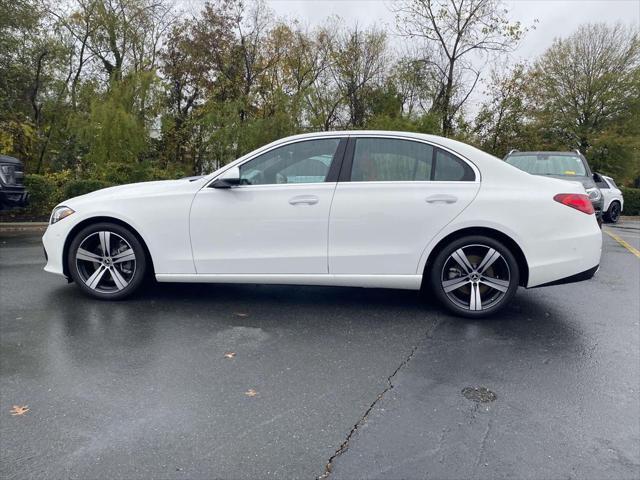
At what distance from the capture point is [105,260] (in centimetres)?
479

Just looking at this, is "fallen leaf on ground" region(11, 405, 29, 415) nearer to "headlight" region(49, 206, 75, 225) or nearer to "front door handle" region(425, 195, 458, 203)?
"headlight" region(49, 206, 75, 225)

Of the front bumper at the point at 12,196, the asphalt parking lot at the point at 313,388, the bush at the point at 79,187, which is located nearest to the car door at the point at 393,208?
the asphalt parking lot at the point at 313,388

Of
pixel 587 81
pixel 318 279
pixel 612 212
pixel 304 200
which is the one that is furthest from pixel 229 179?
pixel 587 81

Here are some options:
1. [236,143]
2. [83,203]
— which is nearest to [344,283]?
[83,203]

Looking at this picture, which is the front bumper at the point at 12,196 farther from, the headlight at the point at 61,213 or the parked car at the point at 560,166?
the parked car at the point at 560,166

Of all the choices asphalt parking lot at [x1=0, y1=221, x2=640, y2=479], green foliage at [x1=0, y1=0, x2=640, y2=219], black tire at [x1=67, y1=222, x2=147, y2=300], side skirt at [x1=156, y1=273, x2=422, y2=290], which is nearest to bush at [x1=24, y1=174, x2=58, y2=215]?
green foliage at [x1=0, y1=0, x2=640, y2=219]

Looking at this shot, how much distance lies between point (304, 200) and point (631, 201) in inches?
1025

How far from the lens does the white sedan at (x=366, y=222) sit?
4340 millimetres

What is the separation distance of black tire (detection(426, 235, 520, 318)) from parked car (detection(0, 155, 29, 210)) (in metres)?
7.53

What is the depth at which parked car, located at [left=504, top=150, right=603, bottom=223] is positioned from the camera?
9.43 m

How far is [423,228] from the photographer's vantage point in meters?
4.35

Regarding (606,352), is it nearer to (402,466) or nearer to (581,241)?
(581,241)

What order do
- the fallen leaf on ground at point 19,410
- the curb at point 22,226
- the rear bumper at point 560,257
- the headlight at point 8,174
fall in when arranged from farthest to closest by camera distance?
the curb at point 22,226 → the headlight at point 8,174 → the rear bumper at point 560,257 → the fallen leaf on ground at point 19,410

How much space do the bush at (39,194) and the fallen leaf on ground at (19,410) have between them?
10.4 metres
